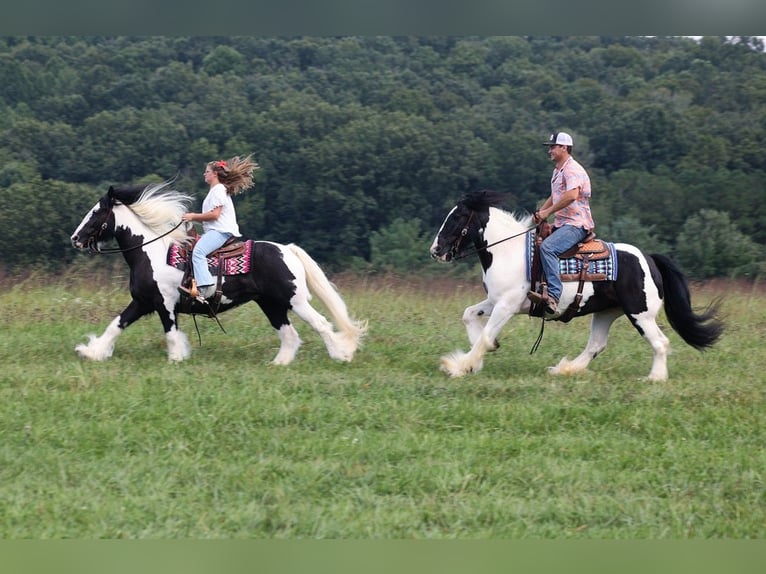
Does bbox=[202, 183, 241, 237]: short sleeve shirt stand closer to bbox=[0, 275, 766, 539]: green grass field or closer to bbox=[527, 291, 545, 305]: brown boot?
bbox=[0, 275, 766, 539]: green grass field

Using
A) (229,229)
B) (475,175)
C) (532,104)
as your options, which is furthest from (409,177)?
(229,229)

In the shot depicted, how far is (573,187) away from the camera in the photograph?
9273 millimetres

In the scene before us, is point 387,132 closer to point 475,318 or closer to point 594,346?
point 475,318

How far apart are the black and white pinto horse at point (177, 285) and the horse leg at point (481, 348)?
1.06 meters

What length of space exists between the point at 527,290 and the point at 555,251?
1.43 ft

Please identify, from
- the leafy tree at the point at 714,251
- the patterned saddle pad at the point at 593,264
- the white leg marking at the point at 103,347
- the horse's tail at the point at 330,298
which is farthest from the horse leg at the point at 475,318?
the leafy tree at the point at 714,251

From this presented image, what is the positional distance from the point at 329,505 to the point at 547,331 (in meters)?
6.61

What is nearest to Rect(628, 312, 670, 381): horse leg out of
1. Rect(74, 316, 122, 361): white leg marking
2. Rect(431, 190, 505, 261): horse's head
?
Rect(431, 190, 505, 261): horse's head

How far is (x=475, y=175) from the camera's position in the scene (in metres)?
36.7

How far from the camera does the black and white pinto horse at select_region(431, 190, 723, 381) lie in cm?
941

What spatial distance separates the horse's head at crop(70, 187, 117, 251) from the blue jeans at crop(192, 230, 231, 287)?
101 centimetres

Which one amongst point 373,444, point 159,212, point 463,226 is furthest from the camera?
point 159,212

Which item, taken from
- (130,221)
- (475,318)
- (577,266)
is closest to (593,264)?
(577,266)

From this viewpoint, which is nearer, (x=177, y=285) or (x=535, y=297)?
(x=535, y=297)
